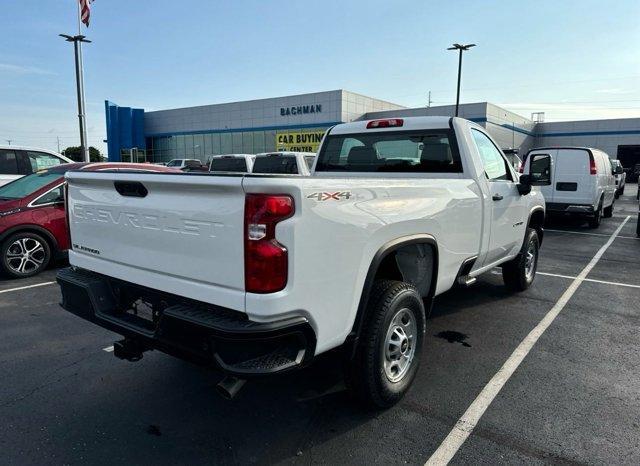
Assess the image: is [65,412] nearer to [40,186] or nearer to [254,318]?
[254,318]

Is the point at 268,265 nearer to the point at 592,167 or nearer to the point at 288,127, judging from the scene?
the point at 592,167

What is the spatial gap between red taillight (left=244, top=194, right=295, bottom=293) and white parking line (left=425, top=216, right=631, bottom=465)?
55.4 inches

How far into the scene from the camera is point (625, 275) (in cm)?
700

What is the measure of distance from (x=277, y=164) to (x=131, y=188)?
29.3 ft

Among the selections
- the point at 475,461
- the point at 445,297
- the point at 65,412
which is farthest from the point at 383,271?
the point at 445,297

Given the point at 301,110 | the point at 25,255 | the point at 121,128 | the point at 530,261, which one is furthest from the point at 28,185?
Result: the point at 121,128

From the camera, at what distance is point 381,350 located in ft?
9.61

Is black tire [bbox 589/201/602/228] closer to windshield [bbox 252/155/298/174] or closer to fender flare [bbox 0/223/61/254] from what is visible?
windshield [bbox 252/155/298/174]

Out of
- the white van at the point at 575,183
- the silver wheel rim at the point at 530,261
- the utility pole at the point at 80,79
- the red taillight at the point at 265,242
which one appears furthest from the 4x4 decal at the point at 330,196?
the utility pole at the point at 80,79

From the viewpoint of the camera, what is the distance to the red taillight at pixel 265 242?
7.25 feet

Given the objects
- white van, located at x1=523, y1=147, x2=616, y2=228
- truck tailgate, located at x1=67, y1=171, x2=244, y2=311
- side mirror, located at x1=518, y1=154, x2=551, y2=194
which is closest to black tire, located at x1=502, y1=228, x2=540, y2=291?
side mirror, located at x1=518, y1=154, x2=551, y2=194

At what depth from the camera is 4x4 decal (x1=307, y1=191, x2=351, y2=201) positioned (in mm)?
2332

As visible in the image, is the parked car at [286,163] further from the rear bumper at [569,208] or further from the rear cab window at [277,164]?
the rear bumper at [569,208]

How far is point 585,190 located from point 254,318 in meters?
11.7
